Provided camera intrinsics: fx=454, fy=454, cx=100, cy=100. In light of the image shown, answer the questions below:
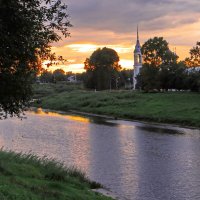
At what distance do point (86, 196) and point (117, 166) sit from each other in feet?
41.0

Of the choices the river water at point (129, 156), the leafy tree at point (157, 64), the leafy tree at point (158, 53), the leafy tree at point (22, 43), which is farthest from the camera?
the leafy tree at point (158, 53)

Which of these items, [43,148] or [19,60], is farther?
[43,148]

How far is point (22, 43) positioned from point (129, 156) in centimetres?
2227

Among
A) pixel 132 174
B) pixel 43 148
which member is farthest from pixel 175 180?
pixel 43 148

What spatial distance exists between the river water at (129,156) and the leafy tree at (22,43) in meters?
8.41

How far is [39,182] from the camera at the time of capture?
16.0m

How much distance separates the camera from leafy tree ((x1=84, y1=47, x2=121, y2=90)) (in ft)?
488

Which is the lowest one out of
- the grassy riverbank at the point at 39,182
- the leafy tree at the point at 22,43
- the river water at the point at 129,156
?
the river water at the point at 129,156

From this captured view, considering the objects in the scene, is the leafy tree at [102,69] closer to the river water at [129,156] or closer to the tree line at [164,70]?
the tree line at [164,70]

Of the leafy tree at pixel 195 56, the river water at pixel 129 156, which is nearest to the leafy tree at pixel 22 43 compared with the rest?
the river water at pixel 129 156

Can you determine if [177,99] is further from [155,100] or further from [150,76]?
[150,76]

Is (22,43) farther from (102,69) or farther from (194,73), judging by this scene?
(102,69)

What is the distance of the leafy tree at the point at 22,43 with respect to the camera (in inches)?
432

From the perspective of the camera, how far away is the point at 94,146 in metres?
38.2
